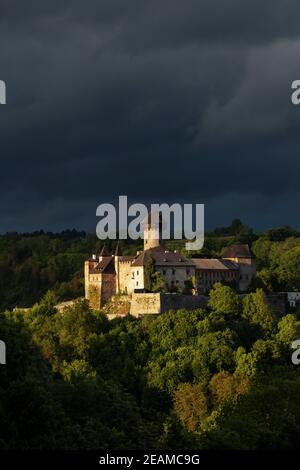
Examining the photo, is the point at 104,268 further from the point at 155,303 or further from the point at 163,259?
the point at 155,303

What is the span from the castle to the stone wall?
0.89 metres

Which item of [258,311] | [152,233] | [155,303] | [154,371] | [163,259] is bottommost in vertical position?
[154,371]

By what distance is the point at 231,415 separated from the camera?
75375 mm

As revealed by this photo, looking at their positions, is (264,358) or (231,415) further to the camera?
(264,358)

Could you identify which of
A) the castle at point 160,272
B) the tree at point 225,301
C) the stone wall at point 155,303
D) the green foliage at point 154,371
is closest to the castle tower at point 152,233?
the castle at point 160,272

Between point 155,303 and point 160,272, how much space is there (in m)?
3.53

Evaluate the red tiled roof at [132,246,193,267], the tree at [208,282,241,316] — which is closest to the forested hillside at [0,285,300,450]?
the tree at [208,282,241,316]

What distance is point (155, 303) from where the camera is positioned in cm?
10500

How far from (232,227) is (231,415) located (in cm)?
10159

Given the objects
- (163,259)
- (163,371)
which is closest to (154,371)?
(163,371)

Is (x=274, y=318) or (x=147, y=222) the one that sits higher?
(x=147, y=222)

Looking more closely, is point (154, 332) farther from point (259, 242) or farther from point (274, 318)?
point (259, 242)

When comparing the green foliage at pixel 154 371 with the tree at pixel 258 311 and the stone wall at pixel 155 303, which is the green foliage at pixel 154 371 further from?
the stone wall at pixel 155 303
